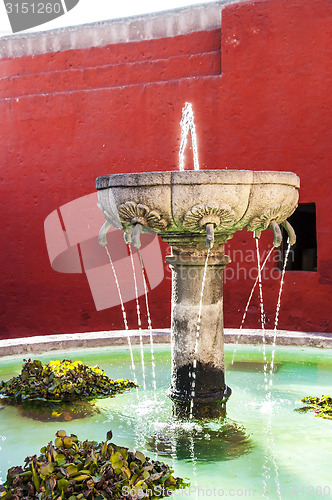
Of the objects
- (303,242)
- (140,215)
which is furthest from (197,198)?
(303,242)

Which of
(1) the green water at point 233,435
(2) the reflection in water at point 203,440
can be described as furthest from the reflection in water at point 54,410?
(2) the reflection in water at point 203,440

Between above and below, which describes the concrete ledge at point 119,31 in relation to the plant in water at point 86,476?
above

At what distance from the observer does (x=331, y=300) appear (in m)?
6.11

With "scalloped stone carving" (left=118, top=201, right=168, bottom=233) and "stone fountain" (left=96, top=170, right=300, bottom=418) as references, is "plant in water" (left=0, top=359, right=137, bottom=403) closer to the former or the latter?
"stone fountain" (left=96, top=170, right=300, bottom=418)

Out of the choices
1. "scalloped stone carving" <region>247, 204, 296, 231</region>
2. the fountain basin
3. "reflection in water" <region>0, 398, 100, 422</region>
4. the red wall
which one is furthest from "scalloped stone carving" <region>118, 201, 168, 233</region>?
the red wall

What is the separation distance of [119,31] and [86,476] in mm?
5984

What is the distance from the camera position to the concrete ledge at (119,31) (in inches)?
259

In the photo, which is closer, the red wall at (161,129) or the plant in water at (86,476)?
the plant in water at (86,476)

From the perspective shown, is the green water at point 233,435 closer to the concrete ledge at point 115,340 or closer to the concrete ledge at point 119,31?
the concrete ledge at point 115,340

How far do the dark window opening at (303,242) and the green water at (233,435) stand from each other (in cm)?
506

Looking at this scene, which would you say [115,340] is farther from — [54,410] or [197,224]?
[197,224]

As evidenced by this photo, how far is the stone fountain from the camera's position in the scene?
266 centimetres

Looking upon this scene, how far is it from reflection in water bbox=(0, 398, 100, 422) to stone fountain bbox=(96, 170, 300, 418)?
53 cm

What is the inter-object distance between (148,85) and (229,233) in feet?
13.5
